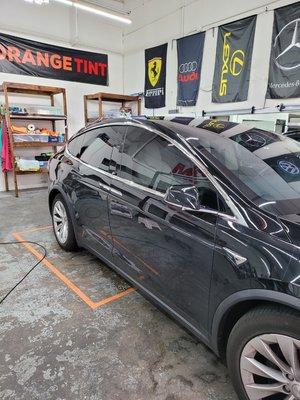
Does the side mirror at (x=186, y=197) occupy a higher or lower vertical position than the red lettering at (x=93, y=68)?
lower

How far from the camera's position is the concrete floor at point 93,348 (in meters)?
1.54

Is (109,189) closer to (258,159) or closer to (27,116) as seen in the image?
(258,159)

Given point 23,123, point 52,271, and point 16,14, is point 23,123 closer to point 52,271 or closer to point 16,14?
point 16,14

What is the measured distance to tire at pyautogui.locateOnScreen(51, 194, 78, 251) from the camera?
2.95m

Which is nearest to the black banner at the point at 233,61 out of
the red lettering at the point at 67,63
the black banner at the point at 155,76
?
the black banner at the point at 155,76

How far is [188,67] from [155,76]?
3.67 feet

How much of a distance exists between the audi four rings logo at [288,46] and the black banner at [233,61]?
53cm

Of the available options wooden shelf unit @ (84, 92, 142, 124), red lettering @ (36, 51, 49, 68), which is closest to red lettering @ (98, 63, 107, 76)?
wooden shelf unit @ (84, 92, 142, 124)

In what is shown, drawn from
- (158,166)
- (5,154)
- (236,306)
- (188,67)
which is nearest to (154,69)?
(188,67)

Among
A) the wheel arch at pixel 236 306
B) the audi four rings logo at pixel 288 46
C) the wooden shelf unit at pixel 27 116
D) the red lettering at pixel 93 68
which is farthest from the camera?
the red lettering at pixel 93 68

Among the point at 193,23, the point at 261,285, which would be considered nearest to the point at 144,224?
the point at 261,285

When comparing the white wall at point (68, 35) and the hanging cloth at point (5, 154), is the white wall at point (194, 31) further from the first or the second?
the hanging cloth at point (5, 154)

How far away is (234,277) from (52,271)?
206 cm

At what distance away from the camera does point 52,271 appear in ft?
9.19
